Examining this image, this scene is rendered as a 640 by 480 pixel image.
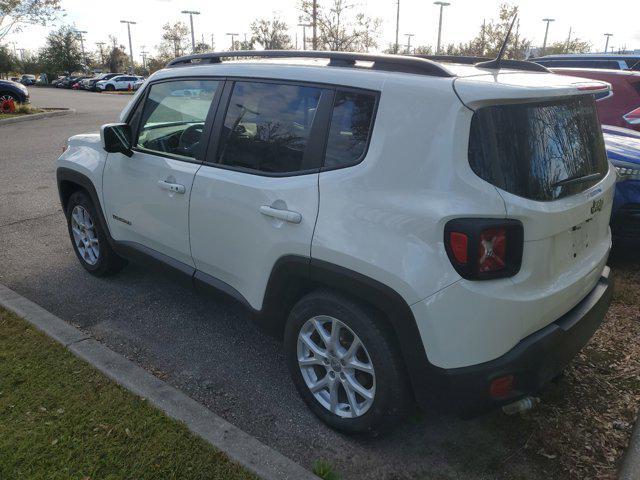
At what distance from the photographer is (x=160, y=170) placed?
350cm

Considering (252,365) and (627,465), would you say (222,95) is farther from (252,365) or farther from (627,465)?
(627,465)

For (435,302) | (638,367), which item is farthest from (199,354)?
(638,367)

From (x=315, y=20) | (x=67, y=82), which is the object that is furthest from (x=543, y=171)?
(x=67, y=82)

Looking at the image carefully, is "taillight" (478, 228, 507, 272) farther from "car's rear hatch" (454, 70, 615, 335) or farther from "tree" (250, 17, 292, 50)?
"tree" (250, 17, 292, 50)

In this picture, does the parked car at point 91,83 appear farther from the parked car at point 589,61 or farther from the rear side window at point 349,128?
the rear side window at point 349,128

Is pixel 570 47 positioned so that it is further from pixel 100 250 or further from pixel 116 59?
pixel 116 59

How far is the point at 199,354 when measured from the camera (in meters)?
3.52

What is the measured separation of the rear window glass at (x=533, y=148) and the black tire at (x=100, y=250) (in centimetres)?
325

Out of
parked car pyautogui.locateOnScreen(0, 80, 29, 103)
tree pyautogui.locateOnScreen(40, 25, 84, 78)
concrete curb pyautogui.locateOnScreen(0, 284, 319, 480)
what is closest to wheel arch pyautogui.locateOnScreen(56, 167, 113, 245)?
concrete curb pyautogui.locateOnScreen(0, 284, 319, 480)

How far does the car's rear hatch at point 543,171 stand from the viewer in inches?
84.9

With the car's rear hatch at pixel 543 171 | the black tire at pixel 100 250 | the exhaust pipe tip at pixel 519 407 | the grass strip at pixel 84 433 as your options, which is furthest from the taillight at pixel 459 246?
the black tire at pixel 100 250

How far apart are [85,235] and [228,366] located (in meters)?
2.09

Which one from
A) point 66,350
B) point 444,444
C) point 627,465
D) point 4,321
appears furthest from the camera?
point 4,321

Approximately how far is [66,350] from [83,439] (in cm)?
91
